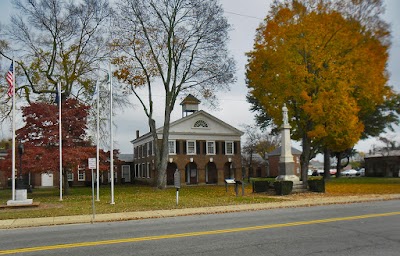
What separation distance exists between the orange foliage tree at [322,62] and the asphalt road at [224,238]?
14.4m

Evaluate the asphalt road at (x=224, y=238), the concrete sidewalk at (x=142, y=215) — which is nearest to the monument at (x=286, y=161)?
the concrete sidewalk at (x=142, y=215)

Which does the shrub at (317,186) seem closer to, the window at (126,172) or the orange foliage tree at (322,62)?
the orange foliage tree at (322,62)

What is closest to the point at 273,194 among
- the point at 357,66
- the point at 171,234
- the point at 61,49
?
the point at 357,66

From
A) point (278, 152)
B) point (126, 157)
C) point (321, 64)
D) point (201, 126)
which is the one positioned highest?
point (321, 64)

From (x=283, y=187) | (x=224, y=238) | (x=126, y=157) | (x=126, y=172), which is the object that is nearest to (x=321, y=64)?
(x=283, y=187)

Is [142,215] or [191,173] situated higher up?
[191,173]

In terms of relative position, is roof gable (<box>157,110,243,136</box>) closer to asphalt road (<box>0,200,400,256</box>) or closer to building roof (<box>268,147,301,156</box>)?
building roof (<box>268,147,301,156</box>)

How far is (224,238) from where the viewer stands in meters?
10.1

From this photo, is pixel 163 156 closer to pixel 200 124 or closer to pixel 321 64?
pixel 200 124

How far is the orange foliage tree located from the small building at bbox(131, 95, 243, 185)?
1940 cm

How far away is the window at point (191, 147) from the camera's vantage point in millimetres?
49094

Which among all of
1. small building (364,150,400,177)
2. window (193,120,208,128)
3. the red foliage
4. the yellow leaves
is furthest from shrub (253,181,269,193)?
small building (364,150,400,177)

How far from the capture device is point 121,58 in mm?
36188

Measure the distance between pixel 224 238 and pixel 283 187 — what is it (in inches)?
628
